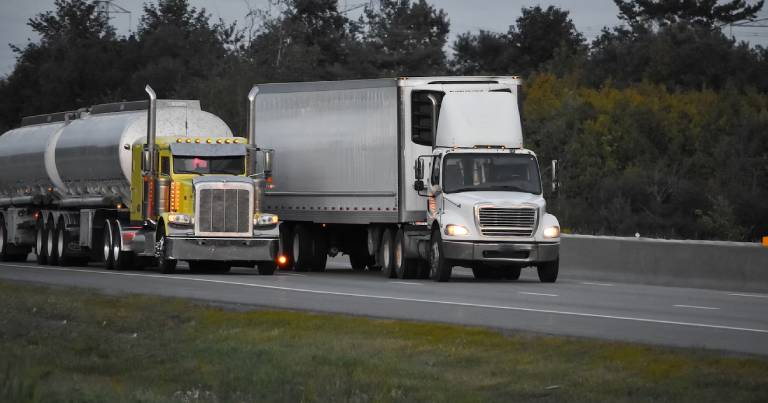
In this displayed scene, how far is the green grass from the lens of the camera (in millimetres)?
12992

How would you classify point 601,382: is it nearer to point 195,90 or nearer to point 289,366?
point 289,366

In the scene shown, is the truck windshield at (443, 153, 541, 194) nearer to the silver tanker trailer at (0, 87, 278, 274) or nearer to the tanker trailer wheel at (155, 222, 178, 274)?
the silver tanker trailer at (0, 87, 278, 274)

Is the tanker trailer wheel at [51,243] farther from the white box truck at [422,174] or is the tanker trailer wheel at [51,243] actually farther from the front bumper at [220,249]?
the front bumper at [220,249]

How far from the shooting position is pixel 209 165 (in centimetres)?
3400

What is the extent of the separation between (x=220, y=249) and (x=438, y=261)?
4.99m

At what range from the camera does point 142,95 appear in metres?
106

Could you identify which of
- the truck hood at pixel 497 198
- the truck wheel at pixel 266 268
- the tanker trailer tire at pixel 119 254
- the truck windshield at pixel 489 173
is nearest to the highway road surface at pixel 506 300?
the truck wheel at pixel 266 268

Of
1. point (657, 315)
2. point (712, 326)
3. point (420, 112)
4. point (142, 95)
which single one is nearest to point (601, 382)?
point (712, 326)

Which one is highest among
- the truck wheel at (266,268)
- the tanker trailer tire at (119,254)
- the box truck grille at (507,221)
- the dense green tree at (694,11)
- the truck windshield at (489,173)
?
the dense green tree at (694,11)

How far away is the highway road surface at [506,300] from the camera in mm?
18453

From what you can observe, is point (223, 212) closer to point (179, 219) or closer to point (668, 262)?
point (179, 219)

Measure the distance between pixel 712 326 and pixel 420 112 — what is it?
13514mm

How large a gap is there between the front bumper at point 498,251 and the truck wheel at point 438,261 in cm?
35

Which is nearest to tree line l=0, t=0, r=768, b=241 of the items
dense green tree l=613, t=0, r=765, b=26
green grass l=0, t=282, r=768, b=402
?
dense green tree l=613, t=0, r=765, b=26
